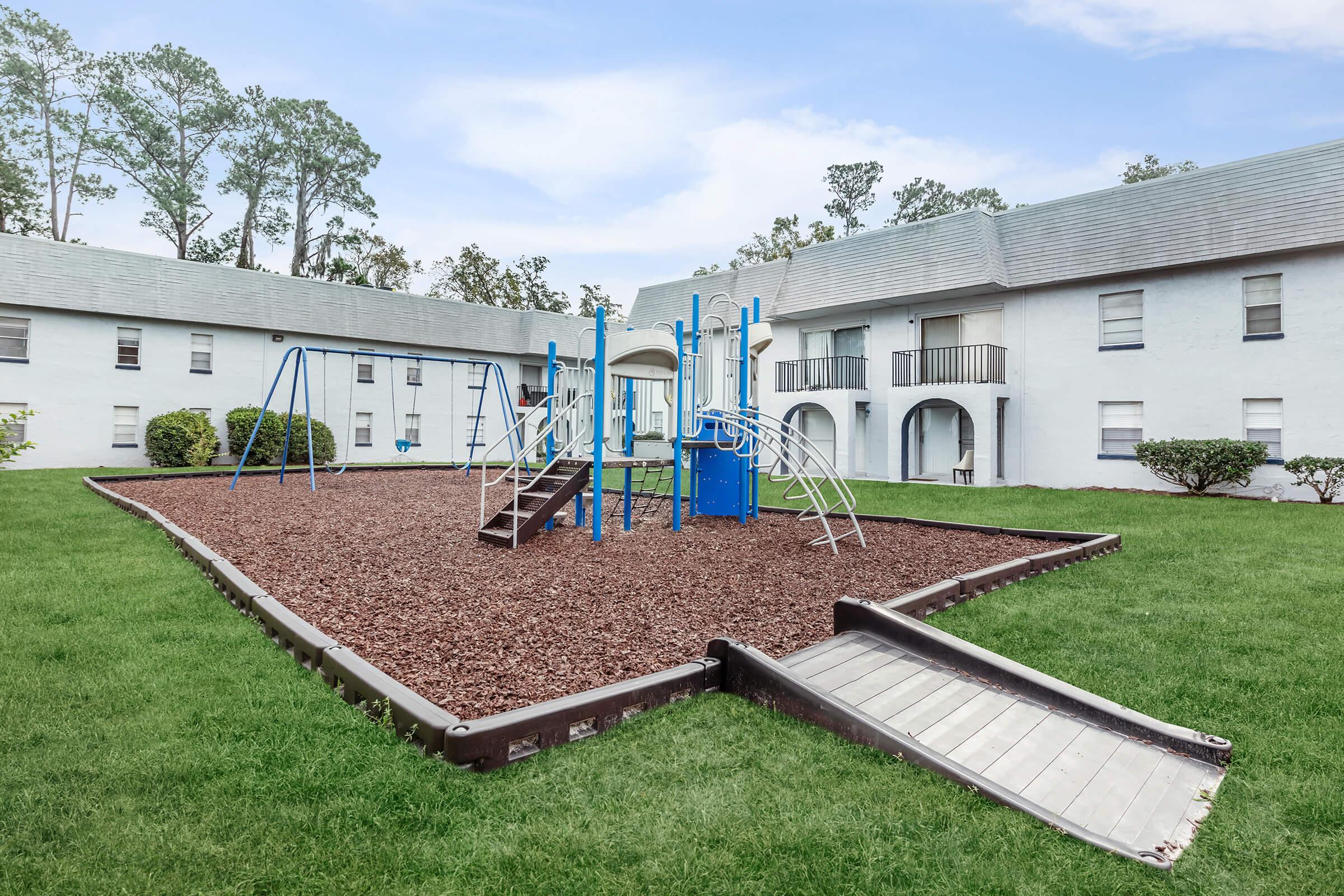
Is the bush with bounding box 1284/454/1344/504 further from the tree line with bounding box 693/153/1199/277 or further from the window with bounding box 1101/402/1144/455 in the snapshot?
the tree line with bounding box 693/153/1199/277

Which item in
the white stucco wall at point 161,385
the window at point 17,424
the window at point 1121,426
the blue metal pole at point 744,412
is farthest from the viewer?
the white stucco wall at point 161,385

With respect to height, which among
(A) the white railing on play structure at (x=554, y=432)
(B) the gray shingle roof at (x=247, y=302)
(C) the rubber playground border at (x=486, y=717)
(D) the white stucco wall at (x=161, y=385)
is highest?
(B) the gray shingle roof at (x=247, y=302)

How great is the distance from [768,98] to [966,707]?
1585 cm

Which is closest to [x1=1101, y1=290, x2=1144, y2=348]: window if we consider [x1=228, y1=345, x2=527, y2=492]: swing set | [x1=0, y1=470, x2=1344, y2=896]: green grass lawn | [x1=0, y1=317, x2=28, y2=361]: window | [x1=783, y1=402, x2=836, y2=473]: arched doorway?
[x1=783, y1=402, x2=836, y2=473]: arched doorway

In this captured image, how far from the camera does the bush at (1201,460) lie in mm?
13148

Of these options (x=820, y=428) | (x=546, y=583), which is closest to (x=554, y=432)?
(x=546, y=583)

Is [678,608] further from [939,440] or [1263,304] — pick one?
[939,440]

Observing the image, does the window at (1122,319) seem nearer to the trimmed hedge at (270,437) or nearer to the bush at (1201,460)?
the bush at (1201,460)

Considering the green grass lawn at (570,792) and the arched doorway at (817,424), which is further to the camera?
the arched doorway at (817,424)

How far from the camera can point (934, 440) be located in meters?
19.0

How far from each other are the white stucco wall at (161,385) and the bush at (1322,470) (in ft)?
52.0

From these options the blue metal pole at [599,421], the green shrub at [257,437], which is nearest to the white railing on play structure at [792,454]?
the blue metal pole at [599,421]

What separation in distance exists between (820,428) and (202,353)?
1941 cm

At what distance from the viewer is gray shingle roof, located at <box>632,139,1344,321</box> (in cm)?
1305
